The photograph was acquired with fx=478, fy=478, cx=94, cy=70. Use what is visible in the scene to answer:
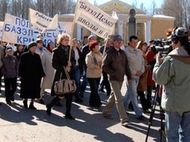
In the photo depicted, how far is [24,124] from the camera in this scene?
31.7 feet

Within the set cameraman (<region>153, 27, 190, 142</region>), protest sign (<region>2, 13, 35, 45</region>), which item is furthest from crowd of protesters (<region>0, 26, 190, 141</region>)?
cameraman (<region>153, 27, 190, 142</region>)

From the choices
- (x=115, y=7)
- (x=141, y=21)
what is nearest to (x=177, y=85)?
(x=141, y=21)

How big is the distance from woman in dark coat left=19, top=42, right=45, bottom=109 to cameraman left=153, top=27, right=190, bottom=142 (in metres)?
5.76

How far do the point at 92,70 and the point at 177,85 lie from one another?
592 centimetres

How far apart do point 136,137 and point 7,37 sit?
7.77m

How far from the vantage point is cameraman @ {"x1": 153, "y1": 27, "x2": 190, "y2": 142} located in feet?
19.8

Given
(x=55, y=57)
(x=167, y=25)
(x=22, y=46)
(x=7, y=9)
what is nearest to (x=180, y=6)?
(x=7, y=9)

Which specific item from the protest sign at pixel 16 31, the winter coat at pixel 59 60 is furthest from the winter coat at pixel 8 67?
the protest sign at pixel 16 31

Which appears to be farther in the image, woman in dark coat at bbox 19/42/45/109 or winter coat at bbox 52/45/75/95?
woman in dark coat at bbox 19/42/45/109

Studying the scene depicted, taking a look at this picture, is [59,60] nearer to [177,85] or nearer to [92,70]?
[92,70]

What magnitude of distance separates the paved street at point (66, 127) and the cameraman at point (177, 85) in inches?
88.6

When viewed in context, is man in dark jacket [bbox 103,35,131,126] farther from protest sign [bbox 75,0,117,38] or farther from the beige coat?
the beige coat

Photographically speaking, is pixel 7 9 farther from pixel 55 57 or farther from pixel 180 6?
pixel 55 57

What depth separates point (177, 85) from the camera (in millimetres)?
6102
